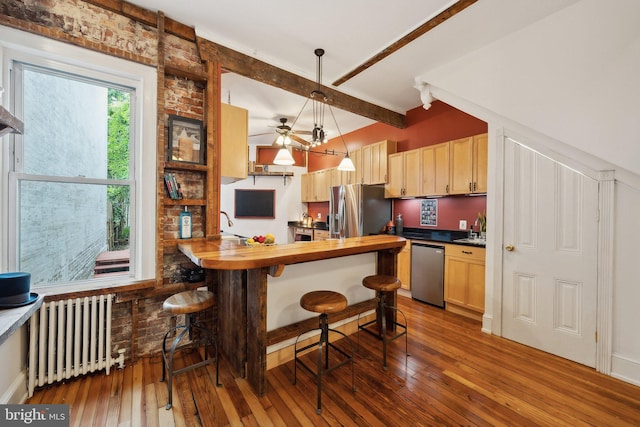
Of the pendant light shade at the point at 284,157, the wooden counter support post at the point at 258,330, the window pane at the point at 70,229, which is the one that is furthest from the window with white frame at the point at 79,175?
the pendant light shade at the point at 284,157

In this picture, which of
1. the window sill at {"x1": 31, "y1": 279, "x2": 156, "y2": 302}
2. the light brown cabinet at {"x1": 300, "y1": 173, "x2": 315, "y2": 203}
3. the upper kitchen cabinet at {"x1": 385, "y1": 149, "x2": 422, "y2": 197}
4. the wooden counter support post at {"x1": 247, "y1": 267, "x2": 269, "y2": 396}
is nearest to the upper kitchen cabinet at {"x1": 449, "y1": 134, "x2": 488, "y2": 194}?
the upper kitchen cabinet at {"x1": 385, "y1": 149, "x2": 422, "y2": 197}

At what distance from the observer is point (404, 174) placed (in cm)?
440

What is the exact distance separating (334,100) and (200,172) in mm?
2190

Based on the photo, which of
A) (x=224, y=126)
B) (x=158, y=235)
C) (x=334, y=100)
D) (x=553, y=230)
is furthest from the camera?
(x=334, y=100)

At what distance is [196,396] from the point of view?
188 centimetres

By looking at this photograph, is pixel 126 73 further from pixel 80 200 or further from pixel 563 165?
pixel 563 165

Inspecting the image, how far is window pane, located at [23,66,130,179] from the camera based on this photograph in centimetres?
199

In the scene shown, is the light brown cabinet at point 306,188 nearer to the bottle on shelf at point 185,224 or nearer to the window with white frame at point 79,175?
the bottle on shelf at point 185,224

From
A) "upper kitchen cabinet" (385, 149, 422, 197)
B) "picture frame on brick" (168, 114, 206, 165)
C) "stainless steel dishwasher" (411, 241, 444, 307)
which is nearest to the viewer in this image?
"picture frame on brick" (168, 114, 206, 165)

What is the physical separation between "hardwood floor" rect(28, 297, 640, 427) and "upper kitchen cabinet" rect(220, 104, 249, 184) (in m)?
1.93

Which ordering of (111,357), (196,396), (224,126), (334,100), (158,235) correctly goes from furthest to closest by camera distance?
(334,100) < (224,126) < (158,235) < (111,357) < (196,396)

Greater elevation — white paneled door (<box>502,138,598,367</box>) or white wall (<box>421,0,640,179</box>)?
white wall (<box>421,0,640,179</box>)

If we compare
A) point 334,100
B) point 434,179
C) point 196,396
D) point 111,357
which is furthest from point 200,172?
point 434,179

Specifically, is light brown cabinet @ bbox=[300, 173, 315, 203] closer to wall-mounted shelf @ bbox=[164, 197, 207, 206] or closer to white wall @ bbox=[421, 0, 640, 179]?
wall-mounted shelf @ bbox=[164, 197, 207, 206]
